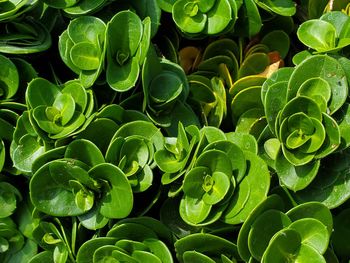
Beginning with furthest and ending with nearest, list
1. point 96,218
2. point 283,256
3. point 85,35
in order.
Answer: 1. point 85,35
2. point 96,218
3. point 283,256

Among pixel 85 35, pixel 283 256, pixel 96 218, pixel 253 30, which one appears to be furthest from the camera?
pixel 253 30

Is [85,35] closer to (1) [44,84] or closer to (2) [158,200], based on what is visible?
(1) [44,84]

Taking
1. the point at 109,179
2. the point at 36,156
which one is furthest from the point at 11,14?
the point at 109,179

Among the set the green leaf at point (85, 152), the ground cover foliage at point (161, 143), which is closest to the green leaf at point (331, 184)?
the ground cover foliage at point (161, 143)

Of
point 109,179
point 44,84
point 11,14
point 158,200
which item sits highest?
point 11,14

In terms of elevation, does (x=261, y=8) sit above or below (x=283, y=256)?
above

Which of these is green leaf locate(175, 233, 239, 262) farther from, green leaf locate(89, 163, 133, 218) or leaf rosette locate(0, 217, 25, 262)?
leaf rosette locate(0, 217, 25, 262)

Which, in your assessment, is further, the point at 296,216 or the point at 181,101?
the point at 181,101

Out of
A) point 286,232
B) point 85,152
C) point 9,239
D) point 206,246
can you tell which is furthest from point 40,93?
point 286,232
